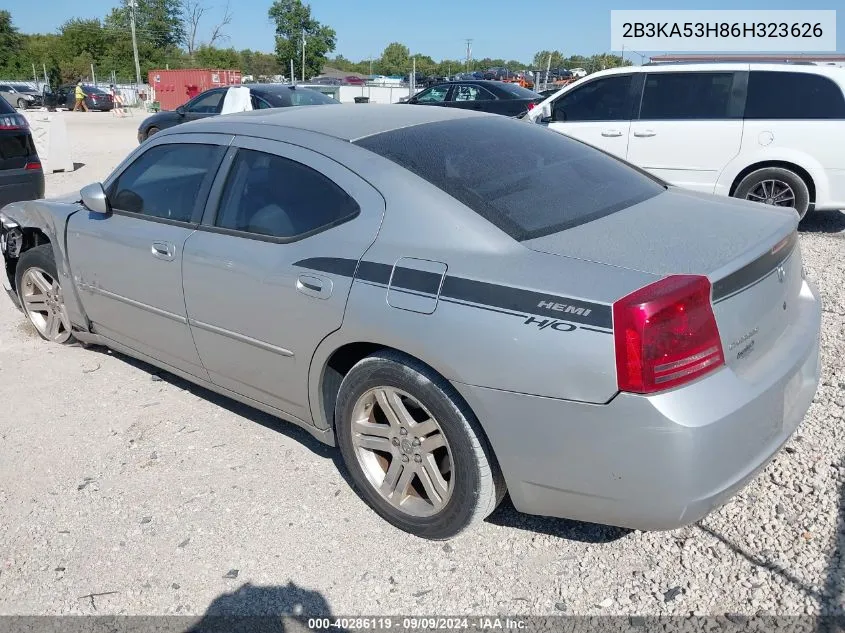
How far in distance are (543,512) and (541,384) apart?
55cm

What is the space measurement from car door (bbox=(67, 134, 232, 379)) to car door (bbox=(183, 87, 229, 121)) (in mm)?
10388

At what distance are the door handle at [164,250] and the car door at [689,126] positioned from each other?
5.67 meters

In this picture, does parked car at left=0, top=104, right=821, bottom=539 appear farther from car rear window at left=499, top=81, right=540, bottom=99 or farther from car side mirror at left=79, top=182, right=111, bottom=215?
car rear window at left=499, top=81, right=540, bottom=99

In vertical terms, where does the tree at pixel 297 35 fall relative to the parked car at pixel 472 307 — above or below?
above

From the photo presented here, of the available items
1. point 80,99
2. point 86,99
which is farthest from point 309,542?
point 86,99

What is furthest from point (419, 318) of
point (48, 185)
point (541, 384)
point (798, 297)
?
point (48, 185)

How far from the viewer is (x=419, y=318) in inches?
100

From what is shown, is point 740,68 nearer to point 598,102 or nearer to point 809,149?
point 809,149

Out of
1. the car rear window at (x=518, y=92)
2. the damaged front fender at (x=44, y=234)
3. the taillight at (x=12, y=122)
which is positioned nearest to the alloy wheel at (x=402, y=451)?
the damaged front fender at (x=44, y=234)

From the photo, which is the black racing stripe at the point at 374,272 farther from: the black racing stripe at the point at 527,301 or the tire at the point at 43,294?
the tire at the point at 43,294

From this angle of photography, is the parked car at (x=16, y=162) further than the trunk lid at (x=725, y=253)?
Yes

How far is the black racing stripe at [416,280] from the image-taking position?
Result: 2545mm

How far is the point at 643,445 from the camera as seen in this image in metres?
2.21

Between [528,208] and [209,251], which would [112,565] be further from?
[528,208]
